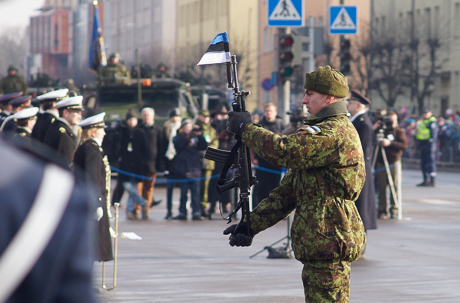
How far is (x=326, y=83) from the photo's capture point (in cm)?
528

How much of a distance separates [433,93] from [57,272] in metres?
53.5

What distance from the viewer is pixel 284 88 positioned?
17.3 meters

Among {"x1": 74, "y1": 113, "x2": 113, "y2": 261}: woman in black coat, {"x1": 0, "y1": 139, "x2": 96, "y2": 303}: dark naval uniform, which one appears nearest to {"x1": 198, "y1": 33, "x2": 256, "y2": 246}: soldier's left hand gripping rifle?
{"x1": 74, "y1": 113, "x2": 113, "y2": 261}: woman in black coat

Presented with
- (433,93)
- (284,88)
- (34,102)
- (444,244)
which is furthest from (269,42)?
(444,244)

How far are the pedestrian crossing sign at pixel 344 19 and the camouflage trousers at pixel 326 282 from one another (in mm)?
16473

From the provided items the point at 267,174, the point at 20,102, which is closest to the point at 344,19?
the point at 267,174

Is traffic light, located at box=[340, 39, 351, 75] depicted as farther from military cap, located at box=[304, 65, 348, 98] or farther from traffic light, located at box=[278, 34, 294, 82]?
military cap, located at box=[304, 65, 348, 98]

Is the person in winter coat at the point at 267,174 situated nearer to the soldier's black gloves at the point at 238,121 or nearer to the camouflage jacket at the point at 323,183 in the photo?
the soldier's black gloves at the point at 238,121

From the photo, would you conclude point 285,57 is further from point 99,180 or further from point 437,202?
point 99,180

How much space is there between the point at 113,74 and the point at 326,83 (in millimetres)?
20393

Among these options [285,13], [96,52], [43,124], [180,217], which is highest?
[285,13]

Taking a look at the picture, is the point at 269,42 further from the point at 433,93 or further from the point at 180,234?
the point at 180,234

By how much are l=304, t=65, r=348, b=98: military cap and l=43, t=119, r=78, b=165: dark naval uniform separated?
442 centimetres

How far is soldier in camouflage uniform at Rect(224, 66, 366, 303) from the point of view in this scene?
490cm
